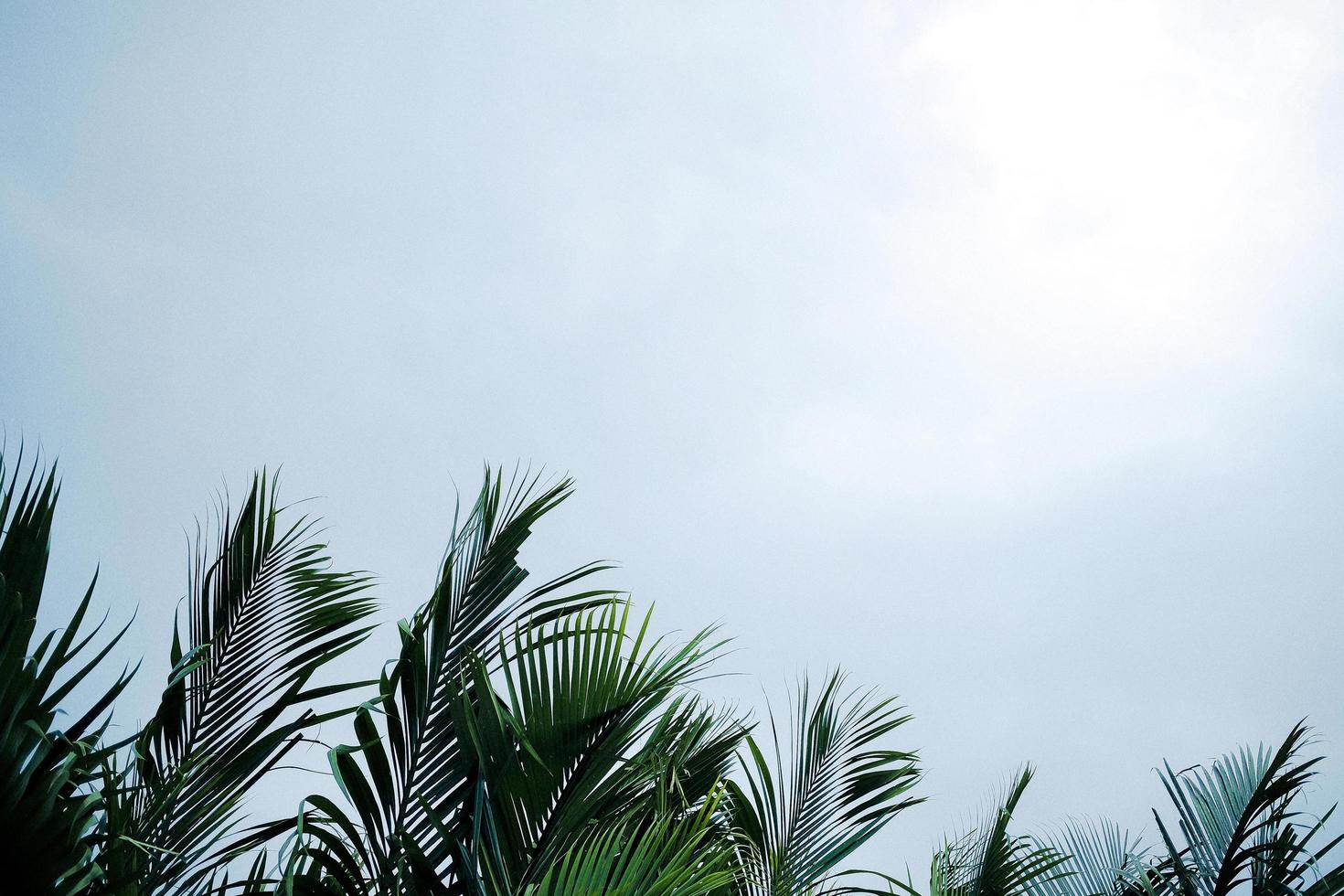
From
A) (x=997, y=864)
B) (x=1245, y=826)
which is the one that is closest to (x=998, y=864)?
(x=997, y=864)

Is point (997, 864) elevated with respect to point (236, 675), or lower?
lower

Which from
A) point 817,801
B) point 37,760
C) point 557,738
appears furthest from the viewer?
point 817,801

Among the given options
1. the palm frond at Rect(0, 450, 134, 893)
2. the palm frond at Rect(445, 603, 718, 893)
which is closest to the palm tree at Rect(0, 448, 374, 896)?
the palm frond at Rect(0, 450, 134, 893)

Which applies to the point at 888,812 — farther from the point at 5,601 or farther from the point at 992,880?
the point at 5,601

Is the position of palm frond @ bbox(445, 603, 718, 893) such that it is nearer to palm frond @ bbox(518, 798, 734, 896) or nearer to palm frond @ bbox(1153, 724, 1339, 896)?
palm frond @ bbox(518, 798, 734, 896)

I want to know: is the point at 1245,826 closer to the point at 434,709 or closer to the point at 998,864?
the point at 998,864

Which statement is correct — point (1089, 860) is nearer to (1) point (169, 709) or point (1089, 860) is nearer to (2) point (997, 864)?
(2) point (997, 864)

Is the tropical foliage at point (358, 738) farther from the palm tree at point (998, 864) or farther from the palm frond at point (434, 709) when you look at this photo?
the palm tree at point (998, 864)

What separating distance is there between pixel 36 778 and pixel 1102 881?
4189mm

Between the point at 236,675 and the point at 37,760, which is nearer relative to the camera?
the point at 37,760

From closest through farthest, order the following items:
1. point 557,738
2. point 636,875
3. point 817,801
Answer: point 636,875 → point 557,738 → point 817,801

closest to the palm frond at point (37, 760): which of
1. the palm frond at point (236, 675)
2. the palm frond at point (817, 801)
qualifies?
the palm frond at point (236, 675)

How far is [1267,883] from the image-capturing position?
3.60 m

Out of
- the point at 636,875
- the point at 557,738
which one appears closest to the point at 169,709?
the point at 557,738
